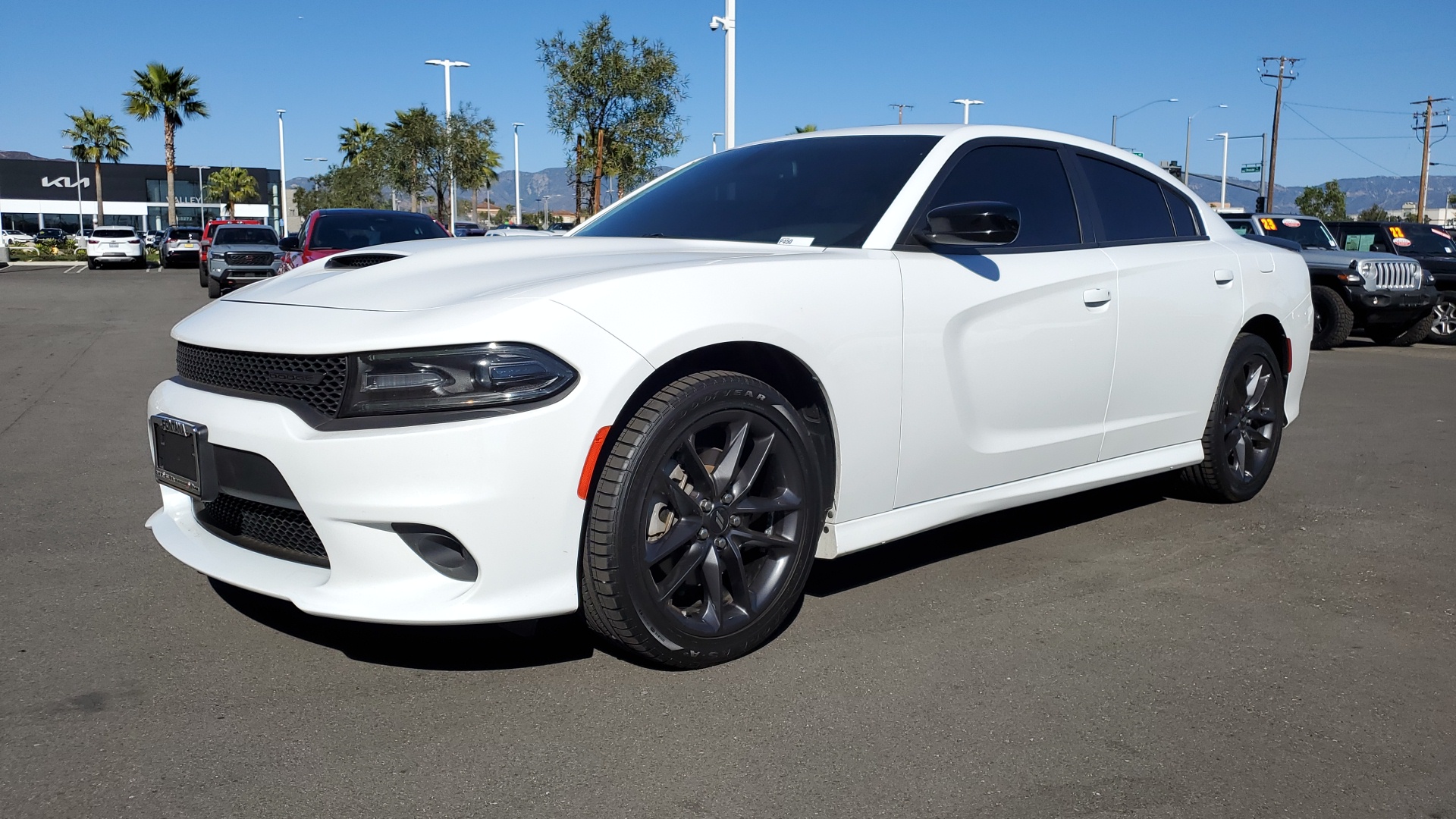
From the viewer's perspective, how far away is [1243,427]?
17.2ft

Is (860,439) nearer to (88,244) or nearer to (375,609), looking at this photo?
(375,609)

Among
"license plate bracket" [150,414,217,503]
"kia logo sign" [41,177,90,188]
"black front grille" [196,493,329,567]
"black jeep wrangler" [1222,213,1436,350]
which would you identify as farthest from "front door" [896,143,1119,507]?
"kia logo sign" [41,177,90,188]

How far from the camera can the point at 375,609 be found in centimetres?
283

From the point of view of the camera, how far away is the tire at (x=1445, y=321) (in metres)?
16.7

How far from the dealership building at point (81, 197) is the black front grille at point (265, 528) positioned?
92000mm

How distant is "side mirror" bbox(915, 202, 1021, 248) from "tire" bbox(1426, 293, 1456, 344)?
51.9 feet

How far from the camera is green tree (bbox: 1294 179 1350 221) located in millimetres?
76938

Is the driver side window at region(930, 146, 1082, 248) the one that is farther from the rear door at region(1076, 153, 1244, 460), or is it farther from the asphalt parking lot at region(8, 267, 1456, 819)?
the asphalt parking lot at region(8, 267, 1456, 819)

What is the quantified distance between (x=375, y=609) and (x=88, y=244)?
39579mm

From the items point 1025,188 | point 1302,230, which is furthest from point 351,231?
point 1302,230

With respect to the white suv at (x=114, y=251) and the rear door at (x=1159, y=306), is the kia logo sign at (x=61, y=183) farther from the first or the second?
the rear door at (x=1159, y=306)

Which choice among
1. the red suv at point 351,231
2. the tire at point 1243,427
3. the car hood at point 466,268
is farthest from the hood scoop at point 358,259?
the red suv at point 351,231

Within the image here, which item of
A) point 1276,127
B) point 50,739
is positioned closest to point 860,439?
point 50,739

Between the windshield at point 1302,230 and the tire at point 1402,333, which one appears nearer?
the tire at point 1402,333
